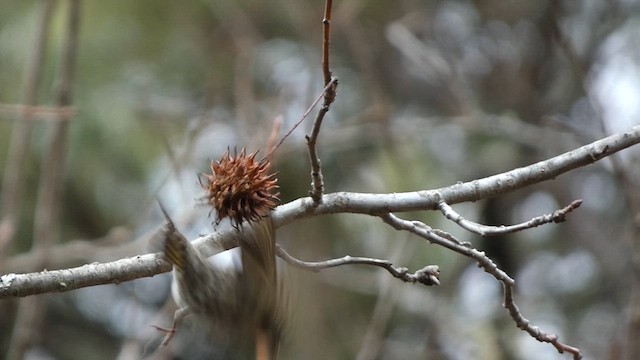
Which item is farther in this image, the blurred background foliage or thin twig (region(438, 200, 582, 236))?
the blurred background foliage

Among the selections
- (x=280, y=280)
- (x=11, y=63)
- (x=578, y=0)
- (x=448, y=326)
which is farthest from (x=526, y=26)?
(x=280, y=280)

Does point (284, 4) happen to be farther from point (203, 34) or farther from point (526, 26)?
point (526, 26)

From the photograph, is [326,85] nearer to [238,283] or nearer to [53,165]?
[238,283]

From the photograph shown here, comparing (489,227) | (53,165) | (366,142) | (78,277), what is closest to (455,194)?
(489,227)

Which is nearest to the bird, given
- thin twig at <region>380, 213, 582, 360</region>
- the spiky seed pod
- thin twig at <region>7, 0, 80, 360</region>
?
the spiky seed pod

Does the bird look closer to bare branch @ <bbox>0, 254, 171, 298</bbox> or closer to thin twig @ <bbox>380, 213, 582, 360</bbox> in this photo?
bare branch @ <bbox>0, 254, 171, 298</bbox>
